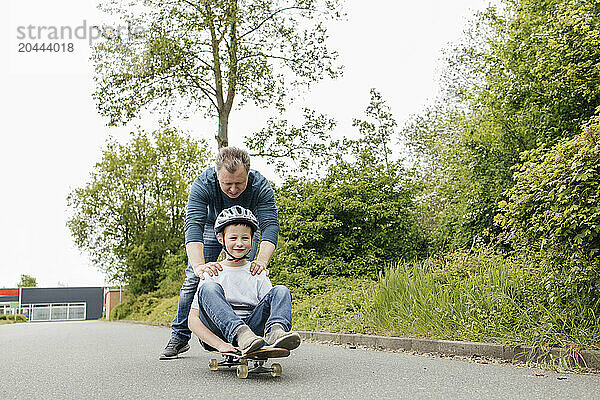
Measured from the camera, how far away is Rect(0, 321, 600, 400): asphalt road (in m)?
4.03

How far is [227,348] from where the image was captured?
466 cm

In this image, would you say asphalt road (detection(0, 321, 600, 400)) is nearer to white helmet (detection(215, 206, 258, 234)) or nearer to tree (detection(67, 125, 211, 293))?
white helmet (detection(215, 206, 258, 234))

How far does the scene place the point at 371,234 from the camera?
57.9ft

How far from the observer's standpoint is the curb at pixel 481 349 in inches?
210

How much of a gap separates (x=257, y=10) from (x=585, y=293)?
1422 cm

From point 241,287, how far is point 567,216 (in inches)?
124

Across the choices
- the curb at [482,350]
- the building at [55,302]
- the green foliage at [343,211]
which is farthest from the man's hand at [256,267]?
the building at [55,302]

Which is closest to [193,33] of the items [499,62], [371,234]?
[371,234]

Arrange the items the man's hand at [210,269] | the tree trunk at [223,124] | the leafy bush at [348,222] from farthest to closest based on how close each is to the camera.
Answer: the tree trunk at [223,124]
the leafy bush at [348,222]
the man's hand at [210,269]

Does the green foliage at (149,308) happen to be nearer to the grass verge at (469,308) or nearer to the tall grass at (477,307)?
the grass verge at (469,308)

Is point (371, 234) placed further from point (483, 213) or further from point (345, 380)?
point (345, 380)

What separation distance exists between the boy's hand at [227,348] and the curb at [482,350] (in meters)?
2.85

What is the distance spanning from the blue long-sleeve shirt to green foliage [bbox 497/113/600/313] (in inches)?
103

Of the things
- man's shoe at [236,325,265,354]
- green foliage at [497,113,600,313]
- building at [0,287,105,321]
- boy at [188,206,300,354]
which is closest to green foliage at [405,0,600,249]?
green foliage at [497,113,600,313]
